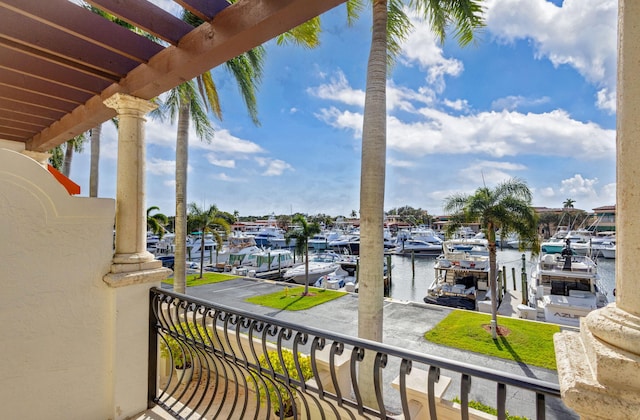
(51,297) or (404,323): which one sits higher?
(51,297)

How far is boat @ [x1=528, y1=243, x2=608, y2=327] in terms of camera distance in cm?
1338

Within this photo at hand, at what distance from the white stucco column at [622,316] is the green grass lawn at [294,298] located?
1378cm

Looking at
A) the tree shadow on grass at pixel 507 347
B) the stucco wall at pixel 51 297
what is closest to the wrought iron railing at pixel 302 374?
the stucco wall at pixel 51 297

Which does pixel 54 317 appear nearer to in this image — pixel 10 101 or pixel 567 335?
pixel 10 101

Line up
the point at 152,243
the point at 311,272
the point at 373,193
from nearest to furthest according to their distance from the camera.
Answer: the point at 373,193, the point at 311,272, the point at 152,243

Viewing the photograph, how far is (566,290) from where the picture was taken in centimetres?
1639

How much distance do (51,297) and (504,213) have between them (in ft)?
42.7

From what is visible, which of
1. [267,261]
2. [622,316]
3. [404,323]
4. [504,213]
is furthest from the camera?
[267,261]

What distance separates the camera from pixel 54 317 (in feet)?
8.79

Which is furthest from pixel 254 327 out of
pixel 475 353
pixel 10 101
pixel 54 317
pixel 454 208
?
pixel 454 208

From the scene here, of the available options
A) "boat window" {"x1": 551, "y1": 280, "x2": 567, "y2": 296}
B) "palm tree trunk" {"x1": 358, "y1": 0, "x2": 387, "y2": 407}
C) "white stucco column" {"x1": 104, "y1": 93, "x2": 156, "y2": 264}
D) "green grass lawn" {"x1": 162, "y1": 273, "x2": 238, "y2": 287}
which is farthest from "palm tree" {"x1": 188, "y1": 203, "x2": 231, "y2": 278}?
"boat window" {"x1": 551, "y1": 280, "x2": 567, "y2": 296}

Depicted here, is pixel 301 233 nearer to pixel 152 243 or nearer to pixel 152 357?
pixel 152 357

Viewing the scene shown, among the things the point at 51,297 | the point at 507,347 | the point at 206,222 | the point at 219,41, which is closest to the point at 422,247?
the point at 206,222

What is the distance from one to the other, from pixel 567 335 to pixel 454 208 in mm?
12061
